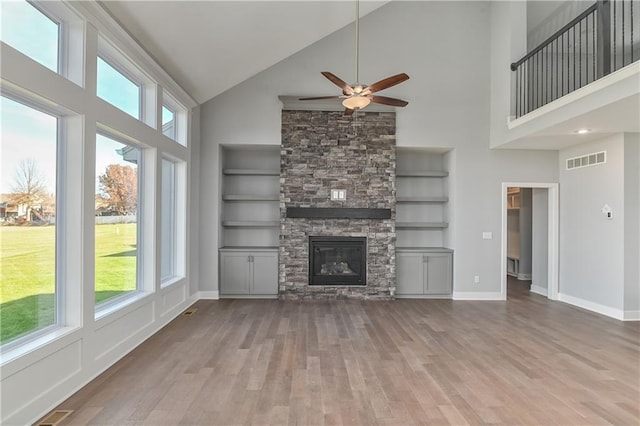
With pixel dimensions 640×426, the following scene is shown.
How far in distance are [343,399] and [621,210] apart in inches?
198

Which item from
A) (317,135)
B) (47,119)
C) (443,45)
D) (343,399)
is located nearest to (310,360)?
(343,399)

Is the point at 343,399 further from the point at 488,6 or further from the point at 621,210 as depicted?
the point at 488,6

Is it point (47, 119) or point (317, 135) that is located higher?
point (317, 135)

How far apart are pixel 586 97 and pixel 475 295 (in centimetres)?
363

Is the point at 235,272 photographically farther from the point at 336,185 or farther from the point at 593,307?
the point at 593,307

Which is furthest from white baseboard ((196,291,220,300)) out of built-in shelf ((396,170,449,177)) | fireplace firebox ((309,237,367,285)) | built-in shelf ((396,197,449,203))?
built-in shelf ((396,170,449,177))

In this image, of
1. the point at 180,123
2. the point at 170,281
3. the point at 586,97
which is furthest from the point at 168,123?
the point at 586,97

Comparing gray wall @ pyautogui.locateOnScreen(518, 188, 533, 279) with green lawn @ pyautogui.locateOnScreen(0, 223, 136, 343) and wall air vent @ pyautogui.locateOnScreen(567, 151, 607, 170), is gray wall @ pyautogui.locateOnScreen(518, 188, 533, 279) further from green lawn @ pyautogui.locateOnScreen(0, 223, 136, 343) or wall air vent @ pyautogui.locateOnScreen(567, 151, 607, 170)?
green lawn @ pyautogui.locateOnScreen(0, 223, 136, 343)

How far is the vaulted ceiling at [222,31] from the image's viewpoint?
11.8ft

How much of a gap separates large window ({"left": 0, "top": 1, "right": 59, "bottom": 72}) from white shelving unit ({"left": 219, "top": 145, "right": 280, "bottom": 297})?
3625 millimetres

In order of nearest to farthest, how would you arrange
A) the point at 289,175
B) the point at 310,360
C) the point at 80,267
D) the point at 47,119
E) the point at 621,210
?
the point at 47,119 → the point at 80,267 → the point at 310,360 → the point at 621,210 → the point at 289,175

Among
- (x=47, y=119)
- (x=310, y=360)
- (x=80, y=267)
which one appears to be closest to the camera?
(x=47, y=119)

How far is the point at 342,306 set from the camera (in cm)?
563

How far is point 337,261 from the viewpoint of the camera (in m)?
6.19
